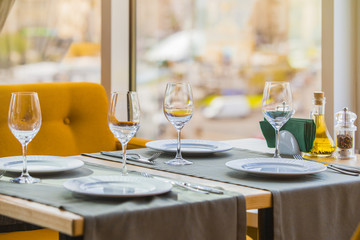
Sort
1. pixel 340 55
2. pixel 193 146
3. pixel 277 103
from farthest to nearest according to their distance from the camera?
pixel 340 55
pixel 193 146
pixel 277 103

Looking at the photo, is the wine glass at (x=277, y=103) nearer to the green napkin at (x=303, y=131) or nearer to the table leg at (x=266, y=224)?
the green napkin at (x=303, y=131)

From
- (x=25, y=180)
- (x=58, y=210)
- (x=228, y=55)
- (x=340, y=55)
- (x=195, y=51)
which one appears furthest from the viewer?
(x=228, y=55)

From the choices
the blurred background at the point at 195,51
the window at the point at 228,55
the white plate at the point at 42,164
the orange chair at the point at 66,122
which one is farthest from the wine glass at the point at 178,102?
the window at the point at 228,55

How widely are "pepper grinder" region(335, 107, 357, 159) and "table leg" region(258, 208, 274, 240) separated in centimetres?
57

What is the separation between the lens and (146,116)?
5844 mm

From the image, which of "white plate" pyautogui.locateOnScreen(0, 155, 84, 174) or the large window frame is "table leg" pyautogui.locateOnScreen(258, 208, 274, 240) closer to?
"white plate" pyautogui.locateOnScreen(0, 155, 84, 174)

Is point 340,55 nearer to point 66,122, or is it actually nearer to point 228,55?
point 66,122

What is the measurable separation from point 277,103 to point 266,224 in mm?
407

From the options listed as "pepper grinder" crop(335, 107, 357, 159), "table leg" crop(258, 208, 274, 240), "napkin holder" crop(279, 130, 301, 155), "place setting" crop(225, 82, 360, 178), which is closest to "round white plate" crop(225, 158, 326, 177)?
"place setting" crop(225, 82, 360, 178)

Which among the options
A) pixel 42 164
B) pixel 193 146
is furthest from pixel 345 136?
pixel 42 164

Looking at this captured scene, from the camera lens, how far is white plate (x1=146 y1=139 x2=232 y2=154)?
1.65m

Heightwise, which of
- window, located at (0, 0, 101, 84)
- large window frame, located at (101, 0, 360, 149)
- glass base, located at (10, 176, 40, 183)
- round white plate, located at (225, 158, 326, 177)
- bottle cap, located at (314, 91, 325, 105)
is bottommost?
glass base, located at (10, 176, 40, 183)

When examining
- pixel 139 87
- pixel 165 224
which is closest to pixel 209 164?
pixel 165 224

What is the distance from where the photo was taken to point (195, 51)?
7805 mm
